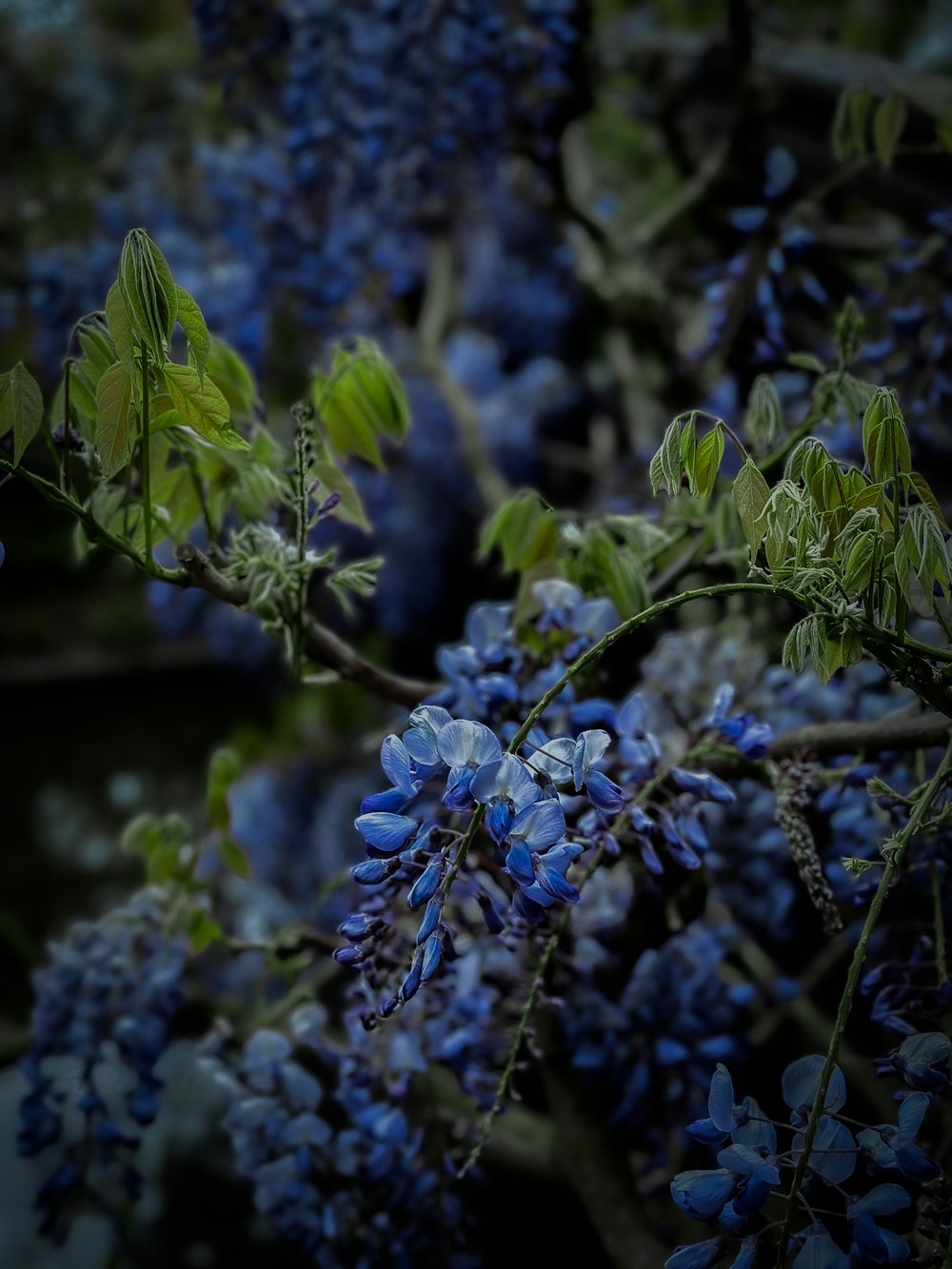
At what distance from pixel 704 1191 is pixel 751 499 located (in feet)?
1.04

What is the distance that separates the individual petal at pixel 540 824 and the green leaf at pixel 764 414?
36 cm

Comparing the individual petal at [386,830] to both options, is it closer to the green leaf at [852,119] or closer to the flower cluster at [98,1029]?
the flower cluster at [98,1029]

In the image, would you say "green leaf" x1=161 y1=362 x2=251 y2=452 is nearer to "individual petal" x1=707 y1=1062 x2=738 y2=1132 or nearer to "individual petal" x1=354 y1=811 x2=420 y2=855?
"individual petal" x1=354 y1=811 x2=420 y2=855

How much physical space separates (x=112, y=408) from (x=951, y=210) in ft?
2.96

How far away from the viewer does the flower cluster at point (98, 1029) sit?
81 cm

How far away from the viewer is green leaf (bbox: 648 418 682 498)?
49cm

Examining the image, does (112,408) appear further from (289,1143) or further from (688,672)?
(688,672)

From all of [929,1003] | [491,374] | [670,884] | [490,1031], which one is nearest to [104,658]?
[491,374]

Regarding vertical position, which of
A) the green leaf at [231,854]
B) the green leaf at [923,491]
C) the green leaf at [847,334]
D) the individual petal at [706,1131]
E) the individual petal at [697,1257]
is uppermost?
the green leaf at [847,334]

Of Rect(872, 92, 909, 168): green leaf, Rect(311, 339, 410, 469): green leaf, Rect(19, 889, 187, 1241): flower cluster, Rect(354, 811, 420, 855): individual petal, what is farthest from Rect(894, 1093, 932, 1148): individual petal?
Rect(872, 92, 909, 168): green leaf

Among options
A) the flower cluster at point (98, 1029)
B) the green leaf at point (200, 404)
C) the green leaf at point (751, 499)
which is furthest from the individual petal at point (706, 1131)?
the flower cluster at point (98, 1029)

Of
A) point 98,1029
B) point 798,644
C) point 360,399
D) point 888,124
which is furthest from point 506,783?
point 888,124

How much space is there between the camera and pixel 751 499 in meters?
0.49

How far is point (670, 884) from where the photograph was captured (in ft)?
2.19
